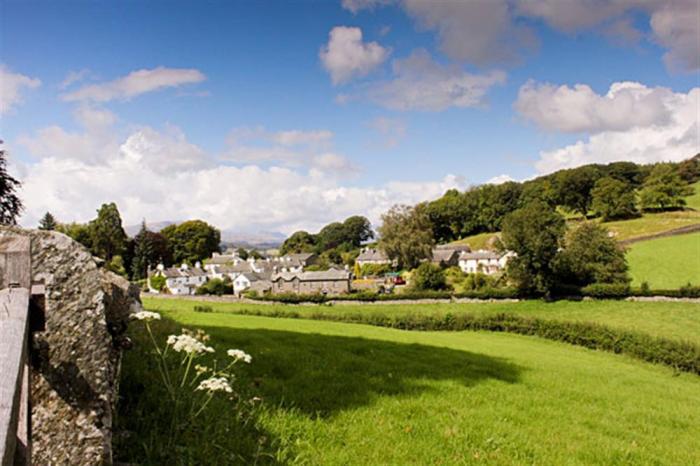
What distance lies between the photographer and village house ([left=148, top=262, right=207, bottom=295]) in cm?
9569

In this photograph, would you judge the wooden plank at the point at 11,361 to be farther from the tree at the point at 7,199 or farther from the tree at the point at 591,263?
the tree at the point at 591,263

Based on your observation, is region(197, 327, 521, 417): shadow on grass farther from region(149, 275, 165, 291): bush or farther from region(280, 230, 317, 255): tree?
region(280, 230, 317, 255): tree

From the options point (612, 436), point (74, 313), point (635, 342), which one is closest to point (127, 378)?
point (74, 313)

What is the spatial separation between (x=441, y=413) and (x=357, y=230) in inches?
6690

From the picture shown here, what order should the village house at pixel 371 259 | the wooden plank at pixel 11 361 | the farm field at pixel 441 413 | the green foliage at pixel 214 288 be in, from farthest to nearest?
1. the village house at pixel 371 259
2. the green foliage at pixel 214 288
3. the farm field at pixel 441 413
4. the wooden plank at pixel 11 361

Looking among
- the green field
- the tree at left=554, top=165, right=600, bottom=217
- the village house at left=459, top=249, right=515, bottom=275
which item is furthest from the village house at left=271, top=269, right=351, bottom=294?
the tree at left=554, top=165, right=600, bottom=217

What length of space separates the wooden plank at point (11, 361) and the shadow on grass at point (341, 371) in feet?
18.6

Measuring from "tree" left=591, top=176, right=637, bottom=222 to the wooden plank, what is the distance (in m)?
123

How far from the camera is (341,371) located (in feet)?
38.0

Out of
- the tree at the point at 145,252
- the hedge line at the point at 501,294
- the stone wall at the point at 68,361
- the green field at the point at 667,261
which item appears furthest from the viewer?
the tree at the point at 145,252

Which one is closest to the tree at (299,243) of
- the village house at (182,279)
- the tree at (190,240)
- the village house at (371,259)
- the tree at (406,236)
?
the tree at (190,240)

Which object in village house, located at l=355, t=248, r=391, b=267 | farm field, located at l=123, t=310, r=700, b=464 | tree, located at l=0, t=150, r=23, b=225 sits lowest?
farm field, located at l=123, t=310, r=700, b=464

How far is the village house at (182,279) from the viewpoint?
314 feet

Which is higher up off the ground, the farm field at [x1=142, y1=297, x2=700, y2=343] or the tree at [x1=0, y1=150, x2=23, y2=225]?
the tree at [x1=0, y1=150, x2=23, y2=225]
